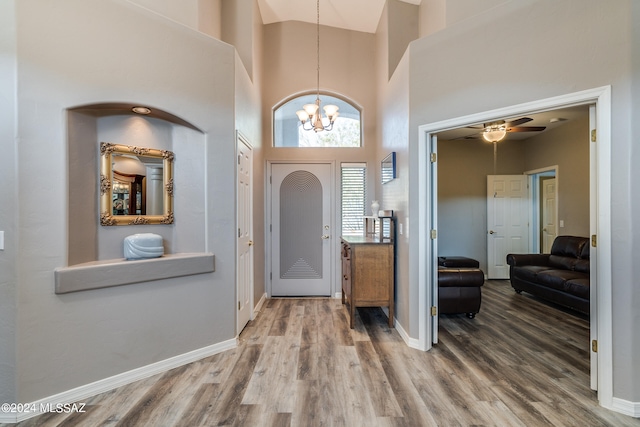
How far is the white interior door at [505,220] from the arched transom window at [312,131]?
3186mm

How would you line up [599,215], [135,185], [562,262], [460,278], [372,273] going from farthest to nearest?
[562,262]
[460,278]
[372,273]
[135,185]
[599,215]

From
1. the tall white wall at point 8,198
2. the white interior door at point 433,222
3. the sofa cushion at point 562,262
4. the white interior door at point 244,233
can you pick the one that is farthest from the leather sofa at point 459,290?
the tall white wall at point 8,198

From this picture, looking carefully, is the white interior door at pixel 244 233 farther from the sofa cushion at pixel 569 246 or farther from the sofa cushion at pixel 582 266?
the sofa cushion at pixel 569 246

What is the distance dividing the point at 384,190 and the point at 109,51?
3.20 metres

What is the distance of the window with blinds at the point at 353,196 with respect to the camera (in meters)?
4.57

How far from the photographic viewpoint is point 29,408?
189 cm

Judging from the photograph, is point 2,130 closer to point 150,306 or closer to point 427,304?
point 150,306

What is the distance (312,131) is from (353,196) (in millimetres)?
1214

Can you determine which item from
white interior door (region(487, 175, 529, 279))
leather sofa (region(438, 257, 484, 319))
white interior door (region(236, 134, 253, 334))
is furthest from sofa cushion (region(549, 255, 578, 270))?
white interior door (region(236, 134, 253, 334))

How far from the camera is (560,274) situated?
13.3 feet

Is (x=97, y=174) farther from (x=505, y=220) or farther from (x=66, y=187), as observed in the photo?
(x=505, y=220)

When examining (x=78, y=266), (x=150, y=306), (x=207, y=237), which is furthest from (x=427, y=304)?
(x=78, y=266)

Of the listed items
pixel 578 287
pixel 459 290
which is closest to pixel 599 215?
pixel 459 290

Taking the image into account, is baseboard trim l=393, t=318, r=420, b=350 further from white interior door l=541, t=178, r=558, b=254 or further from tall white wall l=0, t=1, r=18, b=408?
white interior door l=541, t=178, r=558, b=254
